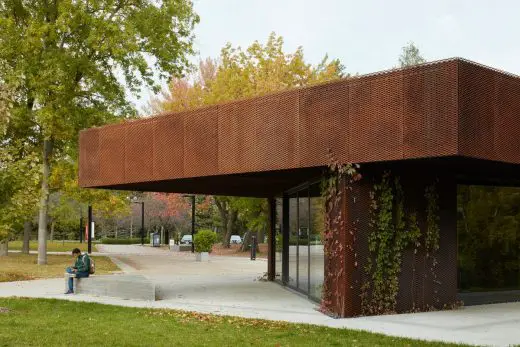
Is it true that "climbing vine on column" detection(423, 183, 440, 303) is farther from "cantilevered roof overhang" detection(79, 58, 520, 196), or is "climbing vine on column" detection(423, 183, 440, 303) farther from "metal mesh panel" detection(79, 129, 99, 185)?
"metal mesh panel" detection(79, 129, 99, 185)

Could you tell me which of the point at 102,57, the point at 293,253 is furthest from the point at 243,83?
the point at 293,253

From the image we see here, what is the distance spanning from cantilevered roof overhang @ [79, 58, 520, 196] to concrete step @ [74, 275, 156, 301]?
8.06ft

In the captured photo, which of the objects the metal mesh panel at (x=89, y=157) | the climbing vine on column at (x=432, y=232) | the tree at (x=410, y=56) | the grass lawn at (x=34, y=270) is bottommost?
the grass lawn at (x=34, y=270)

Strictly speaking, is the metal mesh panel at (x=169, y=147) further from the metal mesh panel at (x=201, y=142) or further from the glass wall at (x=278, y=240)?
the glass wall at (x=278, y=240)

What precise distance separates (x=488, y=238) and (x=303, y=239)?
4534mm

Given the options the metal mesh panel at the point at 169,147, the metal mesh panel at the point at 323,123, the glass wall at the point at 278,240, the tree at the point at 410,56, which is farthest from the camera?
the tree at the point at 410,56

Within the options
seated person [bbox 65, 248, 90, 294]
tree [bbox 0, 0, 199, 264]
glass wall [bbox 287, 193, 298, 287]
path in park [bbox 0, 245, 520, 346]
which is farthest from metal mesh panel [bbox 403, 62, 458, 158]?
tree [bbox 0, 0, 199, 264]

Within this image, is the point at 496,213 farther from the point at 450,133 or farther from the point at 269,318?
the point at 269,318

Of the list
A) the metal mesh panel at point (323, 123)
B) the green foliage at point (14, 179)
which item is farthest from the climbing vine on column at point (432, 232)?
the green foliage at point (14, 179)

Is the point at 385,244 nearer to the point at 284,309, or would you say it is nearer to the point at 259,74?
the point at 284,309

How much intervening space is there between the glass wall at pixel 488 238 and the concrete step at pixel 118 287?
291 inches

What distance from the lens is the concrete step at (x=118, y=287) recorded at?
16297 millimetres

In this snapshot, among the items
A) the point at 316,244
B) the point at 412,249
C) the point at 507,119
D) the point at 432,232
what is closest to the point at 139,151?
the point at 316,244

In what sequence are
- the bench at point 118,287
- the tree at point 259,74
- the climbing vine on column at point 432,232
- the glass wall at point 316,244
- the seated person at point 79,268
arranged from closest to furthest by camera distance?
1. the climbing vine on column at point 432,232
2. the glass wall at point 316,244
3. the bench at point 118,287
4. the seated person at point 79,268
5. the tree at point 259,74
